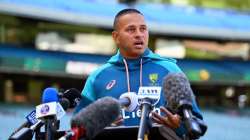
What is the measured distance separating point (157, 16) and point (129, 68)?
2404cm

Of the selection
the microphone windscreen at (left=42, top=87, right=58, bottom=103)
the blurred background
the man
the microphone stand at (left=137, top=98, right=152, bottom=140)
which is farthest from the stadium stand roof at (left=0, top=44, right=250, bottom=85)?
the microphone stand at (left=137, top=98, right=152, bottom=140)

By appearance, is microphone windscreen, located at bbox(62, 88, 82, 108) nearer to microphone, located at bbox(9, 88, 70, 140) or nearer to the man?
microphone, located at bbox(9, 88, 70, 140)

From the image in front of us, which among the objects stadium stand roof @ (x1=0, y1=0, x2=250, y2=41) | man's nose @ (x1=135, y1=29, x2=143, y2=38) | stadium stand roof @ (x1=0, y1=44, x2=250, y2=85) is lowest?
stadium stand roof @ (x1=0, y1=44, x2=250, y2=85)

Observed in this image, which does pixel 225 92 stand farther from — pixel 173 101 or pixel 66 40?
pixel 173 101

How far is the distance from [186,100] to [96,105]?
297mm

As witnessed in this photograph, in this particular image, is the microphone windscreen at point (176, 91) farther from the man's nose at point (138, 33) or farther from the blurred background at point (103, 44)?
the blurred background at point (103, 44)

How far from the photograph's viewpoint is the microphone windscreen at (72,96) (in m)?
2.59

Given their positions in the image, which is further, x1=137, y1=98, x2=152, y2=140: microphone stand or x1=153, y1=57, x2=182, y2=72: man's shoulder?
x1=153, y1=57, x2=182, y2=72: man's shoulder

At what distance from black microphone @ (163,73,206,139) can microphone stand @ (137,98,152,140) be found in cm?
7

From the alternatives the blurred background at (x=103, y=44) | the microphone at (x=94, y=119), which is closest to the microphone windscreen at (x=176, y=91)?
the microphone at (x=94, y=119)

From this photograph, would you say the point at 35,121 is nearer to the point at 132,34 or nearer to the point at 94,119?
the point at 94,119

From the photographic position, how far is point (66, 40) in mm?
25562

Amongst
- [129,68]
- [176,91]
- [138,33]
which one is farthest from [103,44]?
[176,91]

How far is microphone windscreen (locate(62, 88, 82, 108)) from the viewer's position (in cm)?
259
